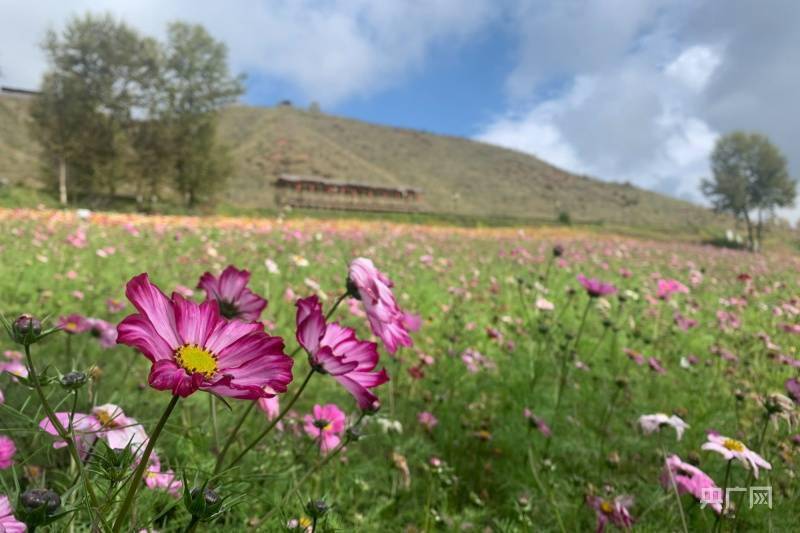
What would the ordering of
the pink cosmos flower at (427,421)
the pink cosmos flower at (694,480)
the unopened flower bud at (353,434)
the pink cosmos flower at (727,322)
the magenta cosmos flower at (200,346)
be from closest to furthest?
the magenta cosmos flower at (200,346), the unopened flower bud at (353,434), the pink cosmos flower at (694,480), the pink cosmos flower at (427,421), the pink cosmos flower at (727,322)

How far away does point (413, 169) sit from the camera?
5116 centimetres

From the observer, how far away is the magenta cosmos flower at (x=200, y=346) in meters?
0.53

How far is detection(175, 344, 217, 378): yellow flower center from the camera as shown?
576mm

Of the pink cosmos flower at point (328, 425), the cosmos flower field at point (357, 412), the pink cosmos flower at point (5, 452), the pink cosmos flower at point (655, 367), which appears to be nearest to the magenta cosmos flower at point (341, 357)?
the cosmos flower field at point (357, 412)

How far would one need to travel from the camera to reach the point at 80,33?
23.1m

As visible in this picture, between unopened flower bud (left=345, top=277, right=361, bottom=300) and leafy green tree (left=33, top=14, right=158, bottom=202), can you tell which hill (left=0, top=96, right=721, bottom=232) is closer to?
leafy green tree (left=33, top=14, right=158, bottom=202)

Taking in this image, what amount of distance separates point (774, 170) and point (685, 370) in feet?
141

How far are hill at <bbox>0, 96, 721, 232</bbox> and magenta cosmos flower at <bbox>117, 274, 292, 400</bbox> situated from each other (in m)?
29.4

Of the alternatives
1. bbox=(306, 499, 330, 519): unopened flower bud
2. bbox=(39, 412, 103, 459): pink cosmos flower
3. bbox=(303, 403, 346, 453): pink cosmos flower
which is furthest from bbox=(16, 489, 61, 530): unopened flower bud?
bbox=(303, 403, 346, 453): pink cosmos flower

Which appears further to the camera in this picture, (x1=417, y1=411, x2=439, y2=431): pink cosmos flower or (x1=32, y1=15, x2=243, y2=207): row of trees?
(x1=32, y1=15, x2=243, y2=207): row of trees

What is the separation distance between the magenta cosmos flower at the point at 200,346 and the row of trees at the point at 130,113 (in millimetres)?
24950

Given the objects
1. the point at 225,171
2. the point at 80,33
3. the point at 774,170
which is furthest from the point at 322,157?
the point at 774,170

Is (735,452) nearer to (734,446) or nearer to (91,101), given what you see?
(734,446)

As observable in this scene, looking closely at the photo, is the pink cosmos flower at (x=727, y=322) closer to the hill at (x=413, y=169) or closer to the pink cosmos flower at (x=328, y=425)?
the pink cosmos flower at (x=328, y=425)
